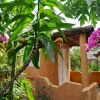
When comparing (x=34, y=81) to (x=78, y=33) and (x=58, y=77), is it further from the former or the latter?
(x=78, y=33)

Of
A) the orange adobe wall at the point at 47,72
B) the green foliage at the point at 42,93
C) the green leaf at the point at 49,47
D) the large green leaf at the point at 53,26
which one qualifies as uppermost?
the large green leaf at the point at 53,26

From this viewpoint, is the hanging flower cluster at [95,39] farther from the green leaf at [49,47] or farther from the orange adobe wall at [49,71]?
the orange adobe wall at [49,71]

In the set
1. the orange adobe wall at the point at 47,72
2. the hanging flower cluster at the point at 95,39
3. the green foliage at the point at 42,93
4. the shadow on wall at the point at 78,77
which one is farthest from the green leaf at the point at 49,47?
the shadow on wall at the point at 78,77

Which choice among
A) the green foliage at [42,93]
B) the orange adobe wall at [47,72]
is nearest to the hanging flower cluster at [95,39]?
the green foliage at [42,93]

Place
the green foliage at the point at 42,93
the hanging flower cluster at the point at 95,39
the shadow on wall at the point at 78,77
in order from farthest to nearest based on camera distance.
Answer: the shadow on wall at the point at 78,77 → the green foliage at the point at 42,93 → the hanging flower cluster at the point at 95,39

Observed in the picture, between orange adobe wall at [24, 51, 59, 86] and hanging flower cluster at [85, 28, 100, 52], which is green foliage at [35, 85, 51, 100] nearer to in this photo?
orange adobe wall at [24, 51, 59, 86]

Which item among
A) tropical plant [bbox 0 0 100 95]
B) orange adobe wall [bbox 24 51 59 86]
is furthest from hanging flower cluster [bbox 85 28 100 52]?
orange adobe wall [bbox 24 51 59 86]

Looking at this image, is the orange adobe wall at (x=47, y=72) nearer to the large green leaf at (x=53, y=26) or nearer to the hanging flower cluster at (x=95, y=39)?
the hanging flower cluster at (x=95, y=39)

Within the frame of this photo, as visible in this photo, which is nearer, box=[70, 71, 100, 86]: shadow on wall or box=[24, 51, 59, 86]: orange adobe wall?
box=[24, 51, 59, 86]: orange adobe wall

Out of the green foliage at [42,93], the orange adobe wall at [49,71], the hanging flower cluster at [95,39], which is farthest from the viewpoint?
the orange adobe wall at [49,71]

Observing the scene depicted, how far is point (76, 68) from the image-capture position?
17.6 metres

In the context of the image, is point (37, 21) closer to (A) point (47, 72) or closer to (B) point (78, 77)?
(A) point (47, 72)

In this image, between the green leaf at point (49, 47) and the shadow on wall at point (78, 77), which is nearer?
the green leaf at point (49, 47)

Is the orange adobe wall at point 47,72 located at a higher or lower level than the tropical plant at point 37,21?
lower
